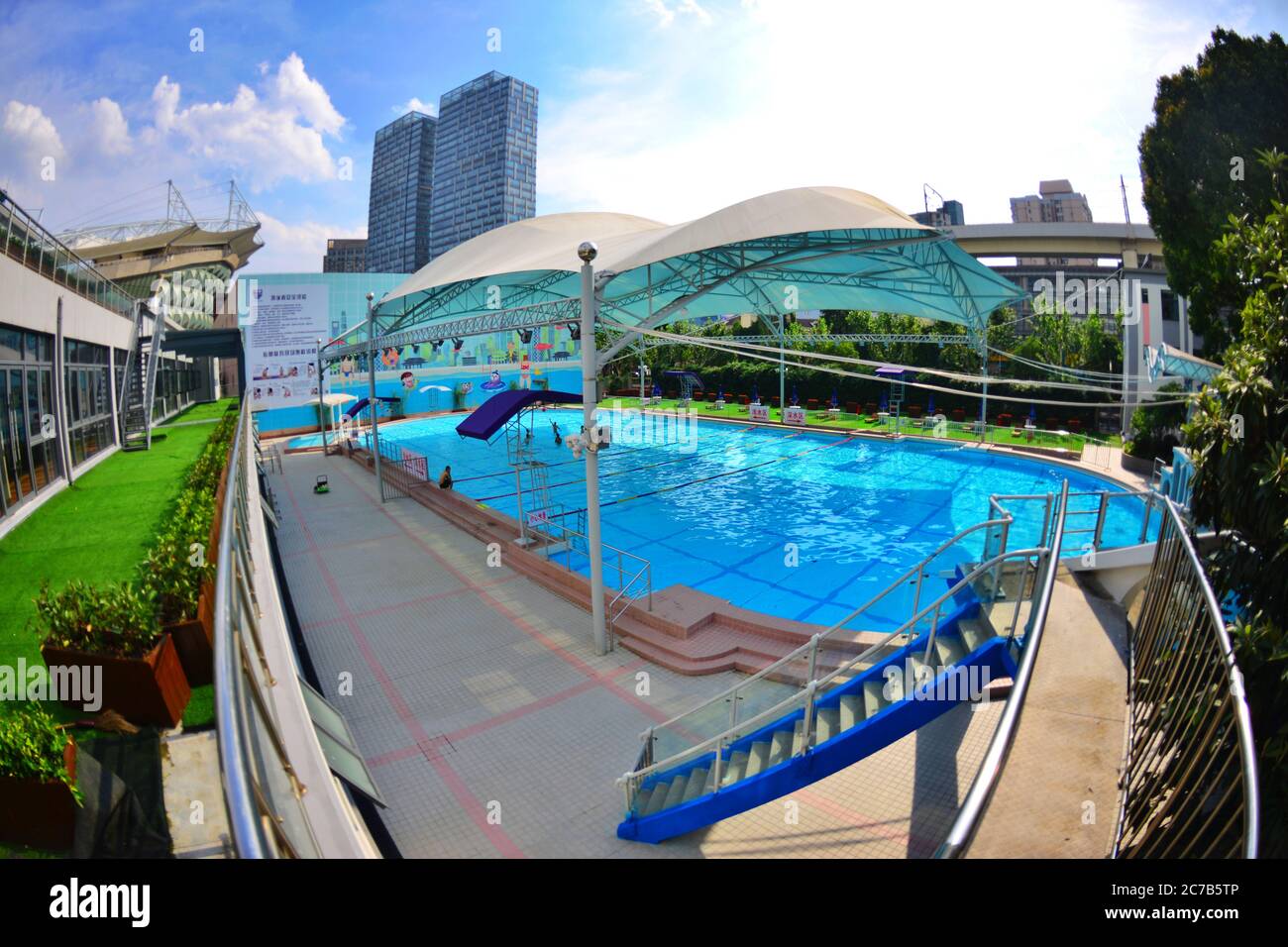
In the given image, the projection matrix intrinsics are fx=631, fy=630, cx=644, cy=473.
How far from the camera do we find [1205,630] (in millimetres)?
2951

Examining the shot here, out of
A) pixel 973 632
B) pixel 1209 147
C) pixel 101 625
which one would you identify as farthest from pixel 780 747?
pixel 1209 147

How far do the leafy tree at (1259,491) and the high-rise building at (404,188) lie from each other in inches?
3646

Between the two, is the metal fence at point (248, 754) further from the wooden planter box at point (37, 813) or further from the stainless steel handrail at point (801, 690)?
the stainless steel handrail at point (801, 690)

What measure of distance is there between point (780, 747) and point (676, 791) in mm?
944

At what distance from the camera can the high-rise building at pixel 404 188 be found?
→ 87.8 metres

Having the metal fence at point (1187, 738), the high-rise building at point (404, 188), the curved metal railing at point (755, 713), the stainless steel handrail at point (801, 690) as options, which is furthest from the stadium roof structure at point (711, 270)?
the high-rise building at point (404, 188)

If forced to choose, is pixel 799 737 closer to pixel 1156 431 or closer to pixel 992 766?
pixel 992 766

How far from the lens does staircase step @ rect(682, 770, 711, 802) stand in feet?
16.3

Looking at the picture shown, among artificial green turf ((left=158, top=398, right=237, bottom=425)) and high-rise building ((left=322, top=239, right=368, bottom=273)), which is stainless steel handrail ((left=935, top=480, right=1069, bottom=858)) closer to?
artificial green turf ((left=158, top=398, right=237, bottom=425))

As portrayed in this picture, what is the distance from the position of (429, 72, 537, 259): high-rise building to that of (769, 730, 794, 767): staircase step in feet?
264

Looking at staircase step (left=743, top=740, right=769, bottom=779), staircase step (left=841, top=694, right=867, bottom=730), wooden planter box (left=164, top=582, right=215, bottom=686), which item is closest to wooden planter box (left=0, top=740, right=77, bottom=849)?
wooden planter box (left=164, top=582, right=215, bottom=686)
